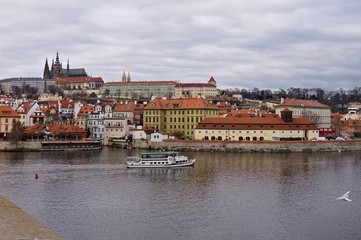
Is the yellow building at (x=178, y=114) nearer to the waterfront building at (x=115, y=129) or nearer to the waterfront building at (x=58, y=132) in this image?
the waterfront building at (x=115, y=129)

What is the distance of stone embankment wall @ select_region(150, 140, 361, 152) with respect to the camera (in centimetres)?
6112

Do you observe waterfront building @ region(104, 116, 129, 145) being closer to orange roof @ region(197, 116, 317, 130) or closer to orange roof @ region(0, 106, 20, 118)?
orange roof @ region(197, 116, 317, 130)

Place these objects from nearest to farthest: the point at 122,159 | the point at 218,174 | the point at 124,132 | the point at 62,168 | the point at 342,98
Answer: the point at 218,174 < the point at 62,168 < the point at 122,159 < the point at 124,132 < the point at 342,98

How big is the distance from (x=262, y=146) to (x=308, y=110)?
115 ft

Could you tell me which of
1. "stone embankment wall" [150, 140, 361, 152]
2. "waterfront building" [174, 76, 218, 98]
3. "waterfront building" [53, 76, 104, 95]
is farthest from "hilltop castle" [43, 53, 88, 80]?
"stone embankment wall" [150, 140, 361, 152]

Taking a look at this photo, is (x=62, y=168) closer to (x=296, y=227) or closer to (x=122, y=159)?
(x=122, y=159)

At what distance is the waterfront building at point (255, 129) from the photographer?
6600 centimetres

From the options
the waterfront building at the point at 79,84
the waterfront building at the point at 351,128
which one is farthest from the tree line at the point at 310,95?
the waterfront building at the point at 351,128

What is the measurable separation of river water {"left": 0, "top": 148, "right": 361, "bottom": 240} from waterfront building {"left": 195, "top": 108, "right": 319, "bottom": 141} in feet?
52.6

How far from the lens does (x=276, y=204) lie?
1147 inches

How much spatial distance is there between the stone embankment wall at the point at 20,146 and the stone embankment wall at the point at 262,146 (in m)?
13.7

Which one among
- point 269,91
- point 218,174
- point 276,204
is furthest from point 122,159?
point 269,91

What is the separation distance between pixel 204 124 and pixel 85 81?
10558cm

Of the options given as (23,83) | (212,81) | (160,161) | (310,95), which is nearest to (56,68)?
(23,83)
